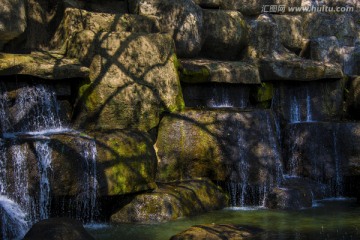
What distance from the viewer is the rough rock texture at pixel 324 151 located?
46.8 feet

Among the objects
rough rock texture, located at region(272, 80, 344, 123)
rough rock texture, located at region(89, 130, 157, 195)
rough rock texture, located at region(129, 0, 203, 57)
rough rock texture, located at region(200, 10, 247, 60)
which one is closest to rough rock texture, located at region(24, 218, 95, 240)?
rough rock texture, located at region(89, 130, 157, 195)

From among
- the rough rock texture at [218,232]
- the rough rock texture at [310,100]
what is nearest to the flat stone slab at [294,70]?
the rough rock texture at [310,100]

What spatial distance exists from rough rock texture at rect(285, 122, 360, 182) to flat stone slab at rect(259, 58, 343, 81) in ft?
6.20

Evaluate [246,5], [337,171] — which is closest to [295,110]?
[337,171]

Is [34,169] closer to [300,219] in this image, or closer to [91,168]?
[91,168]

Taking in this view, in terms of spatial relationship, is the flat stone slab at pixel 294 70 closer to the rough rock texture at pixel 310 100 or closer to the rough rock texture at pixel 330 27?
the rough rock texture at pixel 310 100

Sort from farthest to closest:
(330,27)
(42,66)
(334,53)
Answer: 1. (330,27)
2. (334,53)
3. (42,66)

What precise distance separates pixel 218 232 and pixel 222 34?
8737 millimetres

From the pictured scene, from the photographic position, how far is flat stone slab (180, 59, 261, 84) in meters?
14.2

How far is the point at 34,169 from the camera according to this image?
9727 millimetres

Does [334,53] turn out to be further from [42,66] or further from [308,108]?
[42,66]

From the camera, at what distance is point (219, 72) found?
47.5 ft

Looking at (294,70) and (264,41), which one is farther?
(264,41)

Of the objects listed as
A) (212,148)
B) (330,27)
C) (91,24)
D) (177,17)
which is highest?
(330,27)
